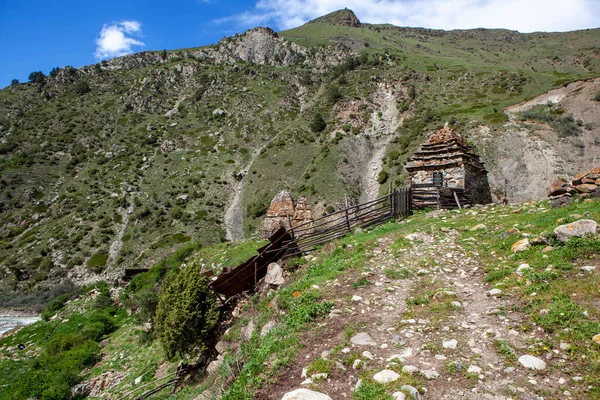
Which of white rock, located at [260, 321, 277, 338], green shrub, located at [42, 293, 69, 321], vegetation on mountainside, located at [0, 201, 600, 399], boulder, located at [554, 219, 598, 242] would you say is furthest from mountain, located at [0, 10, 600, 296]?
white rock, located at [260, 321, 277, 338]

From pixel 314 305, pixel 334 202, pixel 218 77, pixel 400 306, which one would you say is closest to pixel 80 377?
pixel 314 305

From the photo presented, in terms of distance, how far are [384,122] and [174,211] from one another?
5236 cm

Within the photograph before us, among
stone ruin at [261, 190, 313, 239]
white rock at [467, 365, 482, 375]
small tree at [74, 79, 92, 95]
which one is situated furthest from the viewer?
small tree at [74, 79, 92, 95]

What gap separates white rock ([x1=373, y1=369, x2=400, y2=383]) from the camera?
4299mm

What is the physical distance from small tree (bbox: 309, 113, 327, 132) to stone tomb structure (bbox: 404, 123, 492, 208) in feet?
204

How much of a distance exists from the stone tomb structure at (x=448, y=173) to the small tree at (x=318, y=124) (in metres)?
62.3

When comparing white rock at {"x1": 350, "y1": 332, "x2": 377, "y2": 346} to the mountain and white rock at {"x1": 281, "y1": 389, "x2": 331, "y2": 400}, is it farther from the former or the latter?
the mountain

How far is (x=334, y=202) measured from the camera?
2144 inches

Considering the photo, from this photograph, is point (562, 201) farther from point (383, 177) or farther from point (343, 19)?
point (343, 19)

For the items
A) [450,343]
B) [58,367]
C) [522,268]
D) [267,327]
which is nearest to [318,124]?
[58,367]

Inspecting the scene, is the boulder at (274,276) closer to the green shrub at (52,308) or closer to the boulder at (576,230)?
the boulder at (576,230)

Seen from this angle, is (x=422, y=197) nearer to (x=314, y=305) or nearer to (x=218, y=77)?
(x=314, y=305)

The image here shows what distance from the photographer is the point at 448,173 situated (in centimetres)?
1881

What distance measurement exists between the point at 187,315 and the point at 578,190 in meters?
13.3
